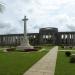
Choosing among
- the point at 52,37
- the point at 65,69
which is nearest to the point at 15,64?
the point at 65,69

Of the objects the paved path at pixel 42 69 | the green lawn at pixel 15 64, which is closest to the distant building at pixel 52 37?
the green lawn at pixel 15 64

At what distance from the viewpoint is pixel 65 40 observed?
16838cm

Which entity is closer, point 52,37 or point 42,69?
point 42,69

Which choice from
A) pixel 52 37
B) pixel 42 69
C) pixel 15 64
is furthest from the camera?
pixel 52 37

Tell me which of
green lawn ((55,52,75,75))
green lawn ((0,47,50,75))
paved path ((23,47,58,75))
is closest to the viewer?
paved path ((23,47,58,75))

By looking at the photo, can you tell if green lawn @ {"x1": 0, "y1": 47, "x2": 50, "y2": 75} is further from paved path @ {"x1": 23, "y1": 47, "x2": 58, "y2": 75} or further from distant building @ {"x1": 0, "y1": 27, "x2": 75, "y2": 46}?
distant building @ {"x1": 0, "y1": 27, "x2": 75, "y2": 46}

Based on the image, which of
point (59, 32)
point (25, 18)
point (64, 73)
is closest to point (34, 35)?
point (59, 32)

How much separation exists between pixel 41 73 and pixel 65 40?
503 feet

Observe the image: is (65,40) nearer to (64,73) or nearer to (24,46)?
(24,46)

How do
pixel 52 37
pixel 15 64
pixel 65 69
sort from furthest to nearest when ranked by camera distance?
pixel 52 37, pixel 15 64, pixel 65 69

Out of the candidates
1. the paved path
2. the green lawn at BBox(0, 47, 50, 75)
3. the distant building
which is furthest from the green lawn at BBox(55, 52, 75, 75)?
the distant building

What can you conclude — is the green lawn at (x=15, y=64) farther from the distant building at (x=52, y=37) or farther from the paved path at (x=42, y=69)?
the distant building at (x=52, y=37)

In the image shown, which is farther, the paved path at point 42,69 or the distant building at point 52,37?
the distant building at point 52,37

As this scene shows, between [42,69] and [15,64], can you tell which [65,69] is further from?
[15,64]
